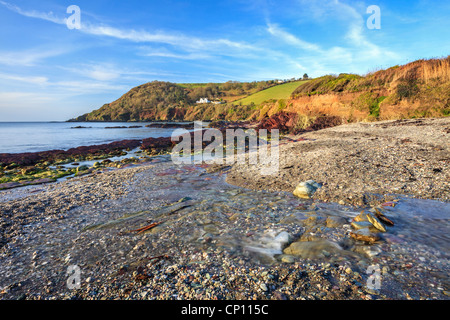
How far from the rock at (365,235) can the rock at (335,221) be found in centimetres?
46

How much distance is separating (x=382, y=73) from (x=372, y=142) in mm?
14491

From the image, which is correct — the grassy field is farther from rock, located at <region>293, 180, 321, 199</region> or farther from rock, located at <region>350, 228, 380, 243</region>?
rock, located at <region>350, 228, 380, 243</region>

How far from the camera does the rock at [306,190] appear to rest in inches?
247

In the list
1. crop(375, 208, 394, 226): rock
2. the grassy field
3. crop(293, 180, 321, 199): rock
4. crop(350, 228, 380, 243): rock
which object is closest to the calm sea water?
crop(293, 180, 321, 199): rock

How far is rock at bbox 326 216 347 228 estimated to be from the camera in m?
4.50

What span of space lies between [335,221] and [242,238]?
2050mm

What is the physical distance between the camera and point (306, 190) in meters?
6.35

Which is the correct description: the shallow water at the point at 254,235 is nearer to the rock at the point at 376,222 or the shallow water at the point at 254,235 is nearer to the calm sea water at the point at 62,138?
the rock at the point at 376,222

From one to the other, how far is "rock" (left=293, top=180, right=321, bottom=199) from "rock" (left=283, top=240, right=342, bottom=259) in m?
2.44

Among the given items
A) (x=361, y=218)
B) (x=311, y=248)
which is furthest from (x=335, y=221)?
(x=311, y=248)

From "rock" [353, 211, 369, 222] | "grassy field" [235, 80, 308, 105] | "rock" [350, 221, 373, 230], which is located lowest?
"rock" [350, 221, 373, 230]

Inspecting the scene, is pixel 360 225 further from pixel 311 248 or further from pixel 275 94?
pixel 275 94

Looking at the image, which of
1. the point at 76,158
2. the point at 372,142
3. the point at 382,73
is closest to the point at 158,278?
the point at 372,142
